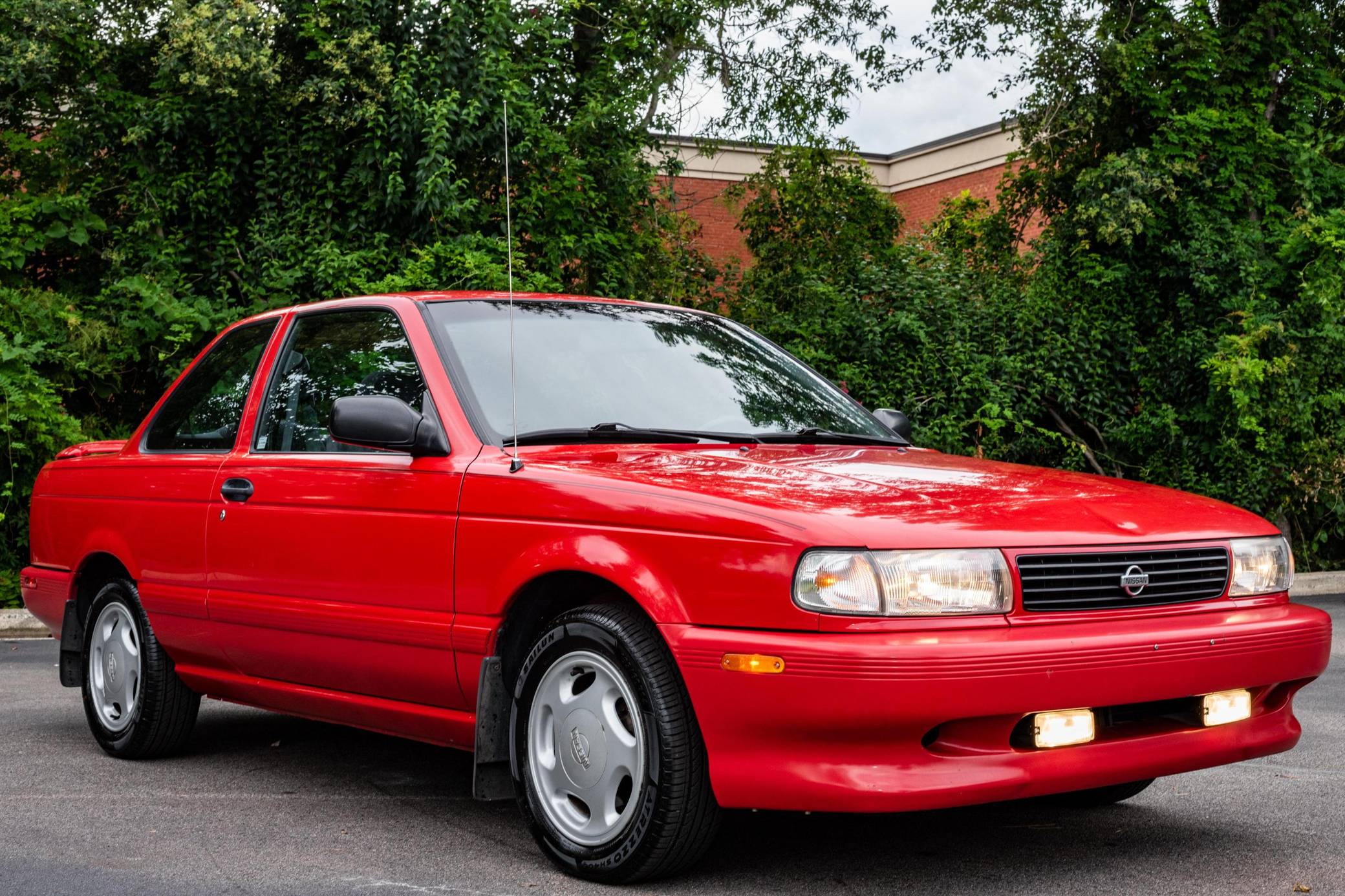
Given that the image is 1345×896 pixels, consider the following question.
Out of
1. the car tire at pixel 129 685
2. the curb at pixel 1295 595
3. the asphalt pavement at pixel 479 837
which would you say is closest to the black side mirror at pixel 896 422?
the asphalt pavement at pixel 479 837

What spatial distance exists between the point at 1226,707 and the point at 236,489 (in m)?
3.36

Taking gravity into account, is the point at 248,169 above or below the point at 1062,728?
above

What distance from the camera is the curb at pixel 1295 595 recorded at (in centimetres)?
1053

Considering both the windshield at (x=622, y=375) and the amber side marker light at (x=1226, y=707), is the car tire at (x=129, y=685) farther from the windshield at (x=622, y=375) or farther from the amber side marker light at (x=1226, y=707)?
the amber side marker light at (x=1226, y=707)

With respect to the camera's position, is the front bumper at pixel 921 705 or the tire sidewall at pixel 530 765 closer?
the front bumper at pixel 921 705

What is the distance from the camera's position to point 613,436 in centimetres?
471

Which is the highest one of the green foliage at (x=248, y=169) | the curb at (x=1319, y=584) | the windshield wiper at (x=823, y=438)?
the green foliage at (x=248, y=169)

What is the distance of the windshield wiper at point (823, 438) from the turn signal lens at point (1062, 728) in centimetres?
147

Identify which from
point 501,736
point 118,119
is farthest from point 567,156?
point 501,736

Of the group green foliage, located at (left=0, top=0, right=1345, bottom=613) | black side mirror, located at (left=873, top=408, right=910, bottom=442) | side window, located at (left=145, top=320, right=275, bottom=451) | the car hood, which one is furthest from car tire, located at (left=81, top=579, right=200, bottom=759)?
green foliage, located at (left=0, top=0, right=1345, bottom=613)

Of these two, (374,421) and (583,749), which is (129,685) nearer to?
(374,421)

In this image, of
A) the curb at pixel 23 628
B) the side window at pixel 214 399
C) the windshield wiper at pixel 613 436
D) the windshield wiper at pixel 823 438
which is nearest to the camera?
the windshield wiper at pixel 613 436

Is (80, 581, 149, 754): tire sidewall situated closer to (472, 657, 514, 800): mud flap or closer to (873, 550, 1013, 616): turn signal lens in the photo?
(472, 657, 514, 800): mud flap

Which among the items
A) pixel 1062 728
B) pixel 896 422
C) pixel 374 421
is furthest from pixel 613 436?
pixel 1062 728
